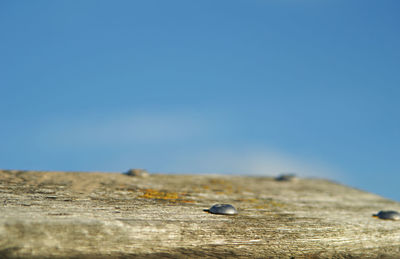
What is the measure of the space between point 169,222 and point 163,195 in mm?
1985

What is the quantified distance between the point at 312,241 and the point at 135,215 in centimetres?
223

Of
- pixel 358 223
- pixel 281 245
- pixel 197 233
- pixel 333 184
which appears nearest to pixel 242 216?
pixel 281 245

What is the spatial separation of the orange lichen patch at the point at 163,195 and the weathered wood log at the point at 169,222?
0.02 m

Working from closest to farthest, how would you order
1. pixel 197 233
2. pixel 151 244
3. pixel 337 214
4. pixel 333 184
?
pixel 151 244, pixel 197 233, pixel 337 214, pixel 333 184

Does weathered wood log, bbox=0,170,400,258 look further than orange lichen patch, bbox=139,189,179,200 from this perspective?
No

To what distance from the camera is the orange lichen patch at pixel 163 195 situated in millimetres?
5966

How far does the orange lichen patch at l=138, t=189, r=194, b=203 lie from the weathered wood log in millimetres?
19

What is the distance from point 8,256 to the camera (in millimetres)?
3346

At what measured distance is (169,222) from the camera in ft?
14.0

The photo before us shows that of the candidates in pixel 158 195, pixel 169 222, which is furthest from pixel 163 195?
pixel 169 222

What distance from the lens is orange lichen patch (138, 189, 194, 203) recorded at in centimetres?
597

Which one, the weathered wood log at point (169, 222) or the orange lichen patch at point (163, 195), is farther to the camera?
the orange lichen patch at point (163, 195)

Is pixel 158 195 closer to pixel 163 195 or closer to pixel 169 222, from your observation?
pixel 163 195

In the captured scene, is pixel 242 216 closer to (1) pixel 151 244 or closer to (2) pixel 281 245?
(2) pixel 281 245
